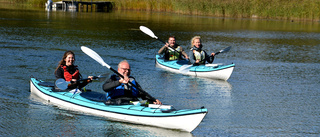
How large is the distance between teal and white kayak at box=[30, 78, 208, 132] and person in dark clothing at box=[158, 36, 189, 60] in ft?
17.9

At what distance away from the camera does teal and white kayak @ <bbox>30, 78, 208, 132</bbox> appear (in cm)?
677

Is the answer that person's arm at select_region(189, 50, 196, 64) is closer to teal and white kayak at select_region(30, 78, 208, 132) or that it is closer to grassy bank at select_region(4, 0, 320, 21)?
teal and white kayak at select_region(30, 78, 208, 132)

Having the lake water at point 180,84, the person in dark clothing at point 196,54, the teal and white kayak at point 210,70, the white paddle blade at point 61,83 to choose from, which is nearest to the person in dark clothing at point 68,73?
the white paddle blade at point 61,83

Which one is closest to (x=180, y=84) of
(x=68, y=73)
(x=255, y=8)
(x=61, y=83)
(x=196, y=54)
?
(x=196, y=54)

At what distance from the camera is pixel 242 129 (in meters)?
7.52

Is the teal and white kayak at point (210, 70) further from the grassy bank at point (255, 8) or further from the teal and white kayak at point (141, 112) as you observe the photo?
Answer: the grassy bank at point (255, 8)

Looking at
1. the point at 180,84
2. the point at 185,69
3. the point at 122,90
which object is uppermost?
the point at 122,90

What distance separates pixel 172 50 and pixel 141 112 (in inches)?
263

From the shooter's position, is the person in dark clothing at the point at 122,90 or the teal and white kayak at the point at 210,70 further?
the teal and white kayak at the point at 210,70

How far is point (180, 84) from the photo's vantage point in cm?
1143

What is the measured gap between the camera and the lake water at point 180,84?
7.45 m

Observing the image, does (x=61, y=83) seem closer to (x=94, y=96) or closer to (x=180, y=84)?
(x=94, y=96)

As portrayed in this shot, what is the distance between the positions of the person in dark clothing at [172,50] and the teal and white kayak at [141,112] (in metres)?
5.47

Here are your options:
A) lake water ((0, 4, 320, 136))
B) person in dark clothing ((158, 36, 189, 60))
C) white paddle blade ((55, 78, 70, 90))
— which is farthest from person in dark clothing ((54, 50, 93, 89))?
person in dark clothing ((158, 36, 189, 60))
